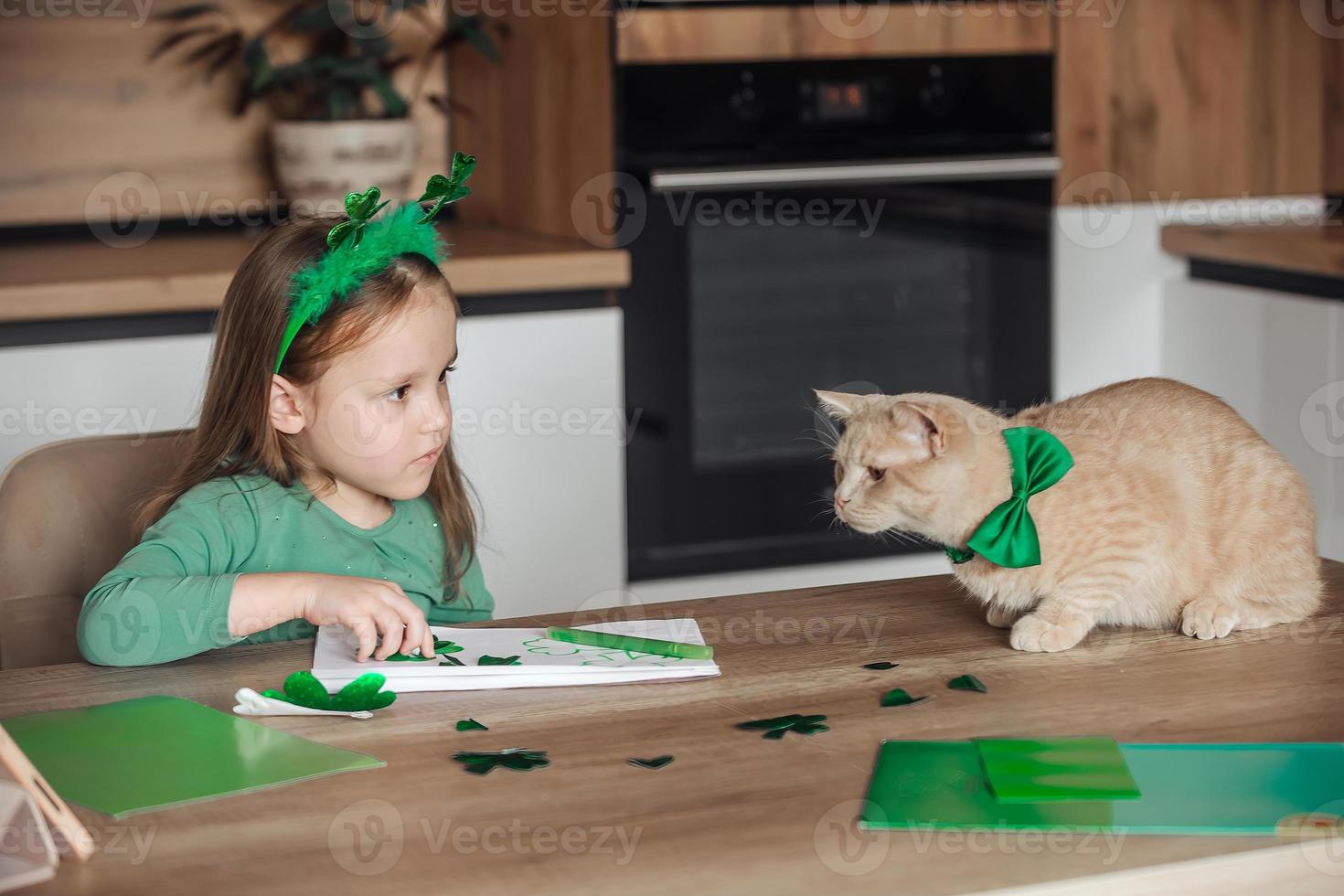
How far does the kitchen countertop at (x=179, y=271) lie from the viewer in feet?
6.78

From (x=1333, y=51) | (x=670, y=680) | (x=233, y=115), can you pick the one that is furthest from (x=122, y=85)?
(x=1333, y=51)

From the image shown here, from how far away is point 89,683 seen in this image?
1129 millimetres

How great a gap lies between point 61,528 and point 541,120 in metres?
1.21

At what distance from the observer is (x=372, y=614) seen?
1131 millimetres

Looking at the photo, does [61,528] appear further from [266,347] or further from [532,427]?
[532,427]

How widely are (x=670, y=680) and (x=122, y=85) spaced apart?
1.93m

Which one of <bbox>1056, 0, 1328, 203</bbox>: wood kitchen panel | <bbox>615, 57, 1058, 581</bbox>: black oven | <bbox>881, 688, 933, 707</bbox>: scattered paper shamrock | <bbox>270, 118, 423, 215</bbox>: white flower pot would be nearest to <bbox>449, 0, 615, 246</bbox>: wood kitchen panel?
<bbox>615, 57, 1058, 581</bbox>: black oven

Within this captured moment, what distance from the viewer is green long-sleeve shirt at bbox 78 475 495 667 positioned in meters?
1.17

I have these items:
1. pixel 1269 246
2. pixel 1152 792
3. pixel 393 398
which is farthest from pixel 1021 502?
pixel 1269 246

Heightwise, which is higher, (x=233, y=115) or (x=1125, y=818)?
(x=233, y=115)

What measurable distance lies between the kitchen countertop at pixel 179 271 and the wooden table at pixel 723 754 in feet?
3.37

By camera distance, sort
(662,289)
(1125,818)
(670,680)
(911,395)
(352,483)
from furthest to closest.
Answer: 1. (662,289)
2. (352,483)
3. (911,395)
4. (670,680)
5. (1125,818)

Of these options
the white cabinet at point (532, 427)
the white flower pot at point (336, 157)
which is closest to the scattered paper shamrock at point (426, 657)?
the white cabinet at point (532, 427)

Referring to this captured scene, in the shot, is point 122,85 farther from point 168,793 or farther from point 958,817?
point 958,817
